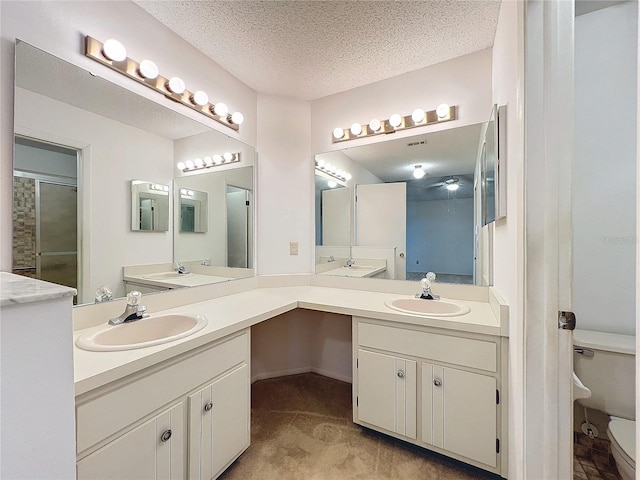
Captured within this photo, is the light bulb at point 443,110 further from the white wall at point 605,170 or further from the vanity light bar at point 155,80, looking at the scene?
the vanity light bar at point 155,80

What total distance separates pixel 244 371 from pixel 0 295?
105cm

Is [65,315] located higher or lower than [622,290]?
higher

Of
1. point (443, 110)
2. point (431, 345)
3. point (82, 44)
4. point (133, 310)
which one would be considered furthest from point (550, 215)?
point (82, 44)

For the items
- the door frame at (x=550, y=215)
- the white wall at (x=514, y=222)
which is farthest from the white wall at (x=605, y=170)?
the door frame at (x=550, y=215)

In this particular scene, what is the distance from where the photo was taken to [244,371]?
133 centimetres

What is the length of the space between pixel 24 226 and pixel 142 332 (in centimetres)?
61

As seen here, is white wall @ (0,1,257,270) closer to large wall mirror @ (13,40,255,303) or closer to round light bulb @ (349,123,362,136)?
large wall mirror @ (13,40,255,303)

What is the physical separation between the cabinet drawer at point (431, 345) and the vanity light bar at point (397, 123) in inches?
53.0

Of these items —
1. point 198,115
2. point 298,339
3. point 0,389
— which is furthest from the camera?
point 298,339

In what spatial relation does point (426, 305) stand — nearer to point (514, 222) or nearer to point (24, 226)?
point (514, 222)

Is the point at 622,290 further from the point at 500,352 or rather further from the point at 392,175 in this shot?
the point at 392,175

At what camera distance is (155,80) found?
56.3 inches

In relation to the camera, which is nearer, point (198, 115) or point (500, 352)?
point (500, 352)

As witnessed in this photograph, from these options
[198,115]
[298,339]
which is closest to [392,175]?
[198,115]
